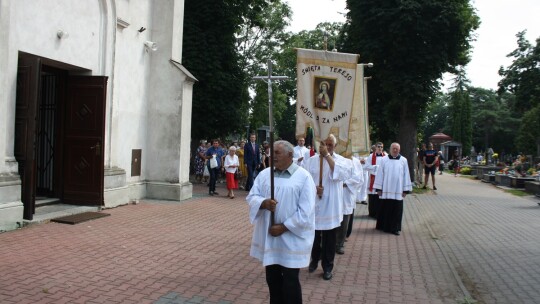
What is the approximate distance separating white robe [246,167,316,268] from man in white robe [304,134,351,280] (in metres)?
2.26

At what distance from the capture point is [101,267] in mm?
6355

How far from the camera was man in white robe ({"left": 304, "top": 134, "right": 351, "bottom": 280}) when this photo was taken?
6.66 meters

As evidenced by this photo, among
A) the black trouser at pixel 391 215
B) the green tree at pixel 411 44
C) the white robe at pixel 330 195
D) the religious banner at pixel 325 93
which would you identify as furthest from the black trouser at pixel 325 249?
the green tree at pixel 411 44

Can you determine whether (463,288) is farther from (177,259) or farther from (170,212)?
(170,212)

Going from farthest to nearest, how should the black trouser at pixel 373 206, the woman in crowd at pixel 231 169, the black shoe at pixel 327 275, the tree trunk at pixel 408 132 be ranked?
the tree trunk at pixel 408 132
the woman in crowd at pixel 231 169
the black trouser at pixel 373 206
the black shoe at pixel 327 275

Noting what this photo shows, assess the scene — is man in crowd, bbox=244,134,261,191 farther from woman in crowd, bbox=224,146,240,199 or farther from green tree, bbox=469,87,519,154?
green tree, bbox=469,87,519,154

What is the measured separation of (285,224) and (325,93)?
4.71 meters

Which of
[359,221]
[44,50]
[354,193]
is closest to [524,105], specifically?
[359,221]

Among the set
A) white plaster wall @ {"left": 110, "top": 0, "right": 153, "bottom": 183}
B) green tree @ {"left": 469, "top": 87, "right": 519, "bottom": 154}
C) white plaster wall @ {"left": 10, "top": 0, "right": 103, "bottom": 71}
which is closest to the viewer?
white plaster wall @ {"left": 10, "top": 0, "right": 103, "bottom": 71}

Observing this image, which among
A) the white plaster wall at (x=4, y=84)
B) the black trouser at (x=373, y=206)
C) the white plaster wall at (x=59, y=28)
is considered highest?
the white plaster wall at (x=59, y=28)

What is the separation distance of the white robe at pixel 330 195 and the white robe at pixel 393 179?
3.58 metres

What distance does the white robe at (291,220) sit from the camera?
171 inches

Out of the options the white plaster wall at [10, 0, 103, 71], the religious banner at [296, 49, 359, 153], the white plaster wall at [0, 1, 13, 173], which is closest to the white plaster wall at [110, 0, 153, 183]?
the white plaster wall at [10, 0, 103, 71]

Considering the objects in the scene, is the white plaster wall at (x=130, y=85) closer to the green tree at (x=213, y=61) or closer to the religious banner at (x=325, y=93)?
the religious banner at (x=325, y=93)
